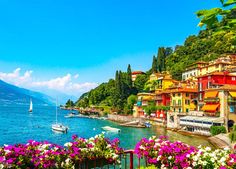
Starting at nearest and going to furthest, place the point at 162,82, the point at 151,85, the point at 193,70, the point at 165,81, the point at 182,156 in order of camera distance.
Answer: the point at 182,156 < the point at 193,70 < the point at 165,81 < the point at 162,82 < the point at 151,85

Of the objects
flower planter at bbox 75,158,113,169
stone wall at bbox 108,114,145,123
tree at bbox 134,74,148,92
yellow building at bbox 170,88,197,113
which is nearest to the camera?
flower planter at bbox 75,158,113,169

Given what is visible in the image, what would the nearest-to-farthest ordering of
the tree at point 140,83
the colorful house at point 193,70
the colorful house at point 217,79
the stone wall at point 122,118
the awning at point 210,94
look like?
the awning at point 210,94, the colorful house at point 217,79, the colorful house at point 193,70, the stone wall at point 122,118, the tree at point 140,83

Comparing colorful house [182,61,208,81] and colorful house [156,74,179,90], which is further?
colorful house [156,74,179,90]

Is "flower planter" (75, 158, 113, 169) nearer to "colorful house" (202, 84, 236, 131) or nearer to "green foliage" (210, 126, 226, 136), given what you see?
"green foliage" (210, 126, 226, 136)

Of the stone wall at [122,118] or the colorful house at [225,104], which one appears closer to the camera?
the colorful house at [225,104]

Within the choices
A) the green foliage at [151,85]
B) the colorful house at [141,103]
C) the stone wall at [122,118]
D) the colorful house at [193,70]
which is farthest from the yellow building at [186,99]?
the green foliage at [151,85]

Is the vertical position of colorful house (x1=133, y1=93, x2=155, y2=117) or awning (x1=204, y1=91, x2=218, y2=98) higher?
awning (x1=204, y1=91, x2=218, y2=98)

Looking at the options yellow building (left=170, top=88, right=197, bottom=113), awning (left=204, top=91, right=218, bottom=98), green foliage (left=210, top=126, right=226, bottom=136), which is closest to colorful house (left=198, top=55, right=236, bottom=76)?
yellow building (left=170, top=88, right=197, bottom=113)

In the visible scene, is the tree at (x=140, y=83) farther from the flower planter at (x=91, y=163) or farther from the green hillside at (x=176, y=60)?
the flower planter at (x=91, y=163)

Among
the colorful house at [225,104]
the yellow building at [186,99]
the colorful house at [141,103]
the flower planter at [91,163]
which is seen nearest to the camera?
the flower planter at [91,163]

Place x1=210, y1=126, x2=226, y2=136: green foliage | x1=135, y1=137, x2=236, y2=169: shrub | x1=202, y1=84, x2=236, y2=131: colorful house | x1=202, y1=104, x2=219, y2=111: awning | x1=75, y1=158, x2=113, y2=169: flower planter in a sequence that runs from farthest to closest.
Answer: x1=202, y1=104, x2=219, y2=111: awning
x1=202, y1=84, x2=236, y2=131: colorful house
x1=210, y1=126, x2=226, y2=136: green foliage
x1=75, y1=158, x2=113, y2=169: flower planter
x1=135, y1=137, x2=236, y2=169: shrub

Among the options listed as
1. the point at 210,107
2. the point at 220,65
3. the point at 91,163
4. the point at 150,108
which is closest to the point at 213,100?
the point at 210,107

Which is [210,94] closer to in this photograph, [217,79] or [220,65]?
[217,79]

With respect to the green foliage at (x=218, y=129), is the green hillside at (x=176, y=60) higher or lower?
higher
